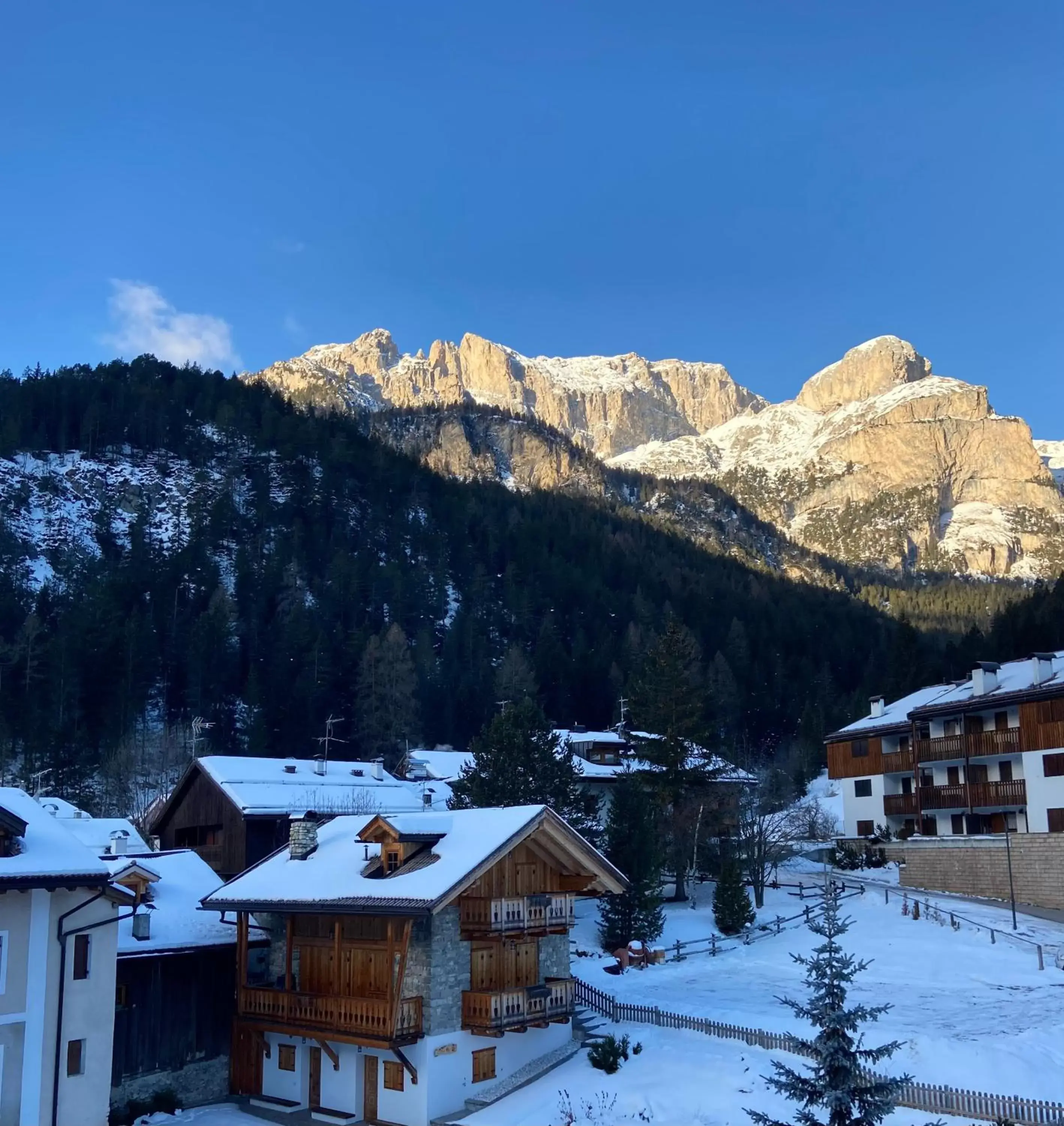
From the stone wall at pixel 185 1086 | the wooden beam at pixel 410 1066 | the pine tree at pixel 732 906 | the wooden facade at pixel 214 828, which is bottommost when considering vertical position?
the stone wall at pixel 185 1086

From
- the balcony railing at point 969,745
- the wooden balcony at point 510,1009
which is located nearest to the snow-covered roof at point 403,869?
the wooden balcony at point 510,1009

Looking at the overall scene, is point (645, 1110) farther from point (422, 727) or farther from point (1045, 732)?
point (422, 727)

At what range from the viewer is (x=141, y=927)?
2888 centimetres

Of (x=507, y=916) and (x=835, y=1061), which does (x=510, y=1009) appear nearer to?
(x=507, y=916)

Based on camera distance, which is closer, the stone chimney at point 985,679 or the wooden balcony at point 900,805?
the stone chimney at point 985,679

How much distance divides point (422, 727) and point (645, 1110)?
7076 centimetres

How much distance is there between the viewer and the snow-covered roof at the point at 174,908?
28906 mm

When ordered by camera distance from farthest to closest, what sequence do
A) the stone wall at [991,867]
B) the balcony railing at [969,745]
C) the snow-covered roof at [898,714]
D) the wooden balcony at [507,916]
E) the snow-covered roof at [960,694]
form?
1. the snow-covered roof at [898,714]
2. the snow-covered roof at [960,694]
3. the balcony railing at [969,745]
4. the stone wall at [991,867]
5. the wooden balcony at [507,916]

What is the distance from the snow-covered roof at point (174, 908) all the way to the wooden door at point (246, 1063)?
2.60 metres

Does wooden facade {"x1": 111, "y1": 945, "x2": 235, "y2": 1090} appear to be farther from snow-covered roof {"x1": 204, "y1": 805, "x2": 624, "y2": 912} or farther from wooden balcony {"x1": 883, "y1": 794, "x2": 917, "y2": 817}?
wooden balcony {"x1": 883, "y1": 794, "x2": 917, "y2": 817}

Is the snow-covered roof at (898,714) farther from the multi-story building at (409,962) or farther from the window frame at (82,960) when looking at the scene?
the window frame at (82,960)

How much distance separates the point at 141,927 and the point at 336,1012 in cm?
612

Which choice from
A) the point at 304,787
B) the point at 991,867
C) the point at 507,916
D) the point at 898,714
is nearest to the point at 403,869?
the point at 507,916

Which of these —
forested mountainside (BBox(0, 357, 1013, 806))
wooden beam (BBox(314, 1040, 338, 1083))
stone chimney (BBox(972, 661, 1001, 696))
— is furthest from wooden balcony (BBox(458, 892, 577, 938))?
forested mountainside (BBox(0, 357, 1013, 806))
